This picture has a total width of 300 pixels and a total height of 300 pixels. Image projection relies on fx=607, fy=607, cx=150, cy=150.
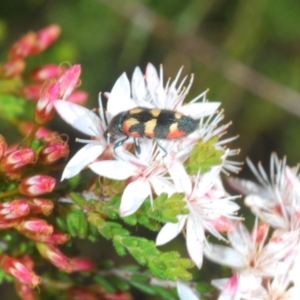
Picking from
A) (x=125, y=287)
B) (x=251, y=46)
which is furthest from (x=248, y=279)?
(x=251, y=46)

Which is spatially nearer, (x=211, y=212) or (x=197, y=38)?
(x=211, y=212)

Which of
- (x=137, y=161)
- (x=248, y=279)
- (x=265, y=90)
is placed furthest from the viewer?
(x=265, y=90)

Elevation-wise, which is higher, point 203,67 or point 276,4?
point 276,4

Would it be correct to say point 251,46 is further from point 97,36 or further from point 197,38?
point 97,36

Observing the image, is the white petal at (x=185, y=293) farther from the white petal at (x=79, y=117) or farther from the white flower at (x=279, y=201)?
the white petal at (x=79, y=117)

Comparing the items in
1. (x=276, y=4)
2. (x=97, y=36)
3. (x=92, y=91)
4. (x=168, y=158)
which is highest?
(x=276, y=4)

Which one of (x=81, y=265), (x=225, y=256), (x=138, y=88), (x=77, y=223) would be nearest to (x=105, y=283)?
(x=81, y=265)

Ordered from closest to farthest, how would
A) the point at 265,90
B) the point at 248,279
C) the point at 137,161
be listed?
1. the point at 137,161
2. the point at 248,279
3. the point at 265,90

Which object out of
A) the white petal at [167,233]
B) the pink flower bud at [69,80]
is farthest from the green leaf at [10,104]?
the white petal at [167,233]

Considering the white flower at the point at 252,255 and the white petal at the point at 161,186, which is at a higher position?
the white petal at the point at 161,186
